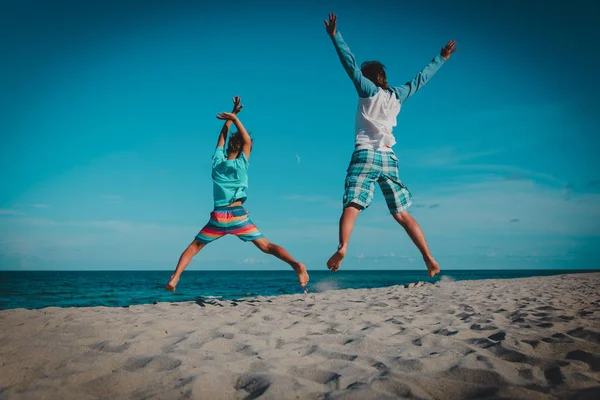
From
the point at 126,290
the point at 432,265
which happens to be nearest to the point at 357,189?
the point at 432,265

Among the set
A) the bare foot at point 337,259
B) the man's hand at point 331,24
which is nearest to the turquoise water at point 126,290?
the bare foot at point 337,259

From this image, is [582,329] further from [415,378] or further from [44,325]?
[44,325]

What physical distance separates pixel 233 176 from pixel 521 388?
3535 mm

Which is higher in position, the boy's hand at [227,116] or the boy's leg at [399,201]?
the boy's hand at [227,116]

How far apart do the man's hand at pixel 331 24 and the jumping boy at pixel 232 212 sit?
5.07 feet

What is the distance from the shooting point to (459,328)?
3420 mm

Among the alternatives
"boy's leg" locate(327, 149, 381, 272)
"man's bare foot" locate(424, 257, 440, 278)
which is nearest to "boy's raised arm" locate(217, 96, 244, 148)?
"boy's leg" locate(327, 149, 381, 272)

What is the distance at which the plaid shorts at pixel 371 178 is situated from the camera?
11.2 ft

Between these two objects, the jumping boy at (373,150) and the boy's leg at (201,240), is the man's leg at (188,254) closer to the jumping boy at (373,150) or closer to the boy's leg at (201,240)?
the boy's leg at (201,240)

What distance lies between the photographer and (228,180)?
450 centimetres

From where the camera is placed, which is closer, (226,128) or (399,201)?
(399,201)

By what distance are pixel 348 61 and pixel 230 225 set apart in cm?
231

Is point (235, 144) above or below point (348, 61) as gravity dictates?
below

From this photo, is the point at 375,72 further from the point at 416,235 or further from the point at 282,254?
the point at 282,254
